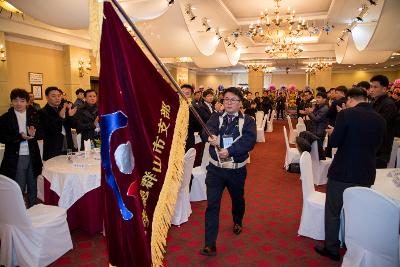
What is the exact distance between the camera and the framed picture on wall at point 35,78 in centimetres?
906

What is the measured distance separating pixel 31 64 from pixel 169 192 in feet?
30.1

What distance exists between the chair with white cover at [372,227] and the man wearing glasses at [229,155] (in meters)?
0.99

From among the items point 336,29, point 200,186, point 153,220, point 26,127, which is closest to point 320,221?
point 200,186

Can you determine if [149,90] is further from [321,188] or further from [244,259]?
[321,188]

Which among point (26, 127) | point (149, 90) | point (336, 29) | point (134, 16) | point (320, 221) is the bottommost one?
point (320, 221)

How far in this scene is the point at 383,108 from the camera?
12.7ft

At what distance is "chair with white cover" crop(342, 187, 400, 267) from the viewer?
2.04 metres

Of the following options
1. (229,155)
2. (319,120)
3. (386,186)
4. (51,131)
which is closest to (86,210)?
(51,131)

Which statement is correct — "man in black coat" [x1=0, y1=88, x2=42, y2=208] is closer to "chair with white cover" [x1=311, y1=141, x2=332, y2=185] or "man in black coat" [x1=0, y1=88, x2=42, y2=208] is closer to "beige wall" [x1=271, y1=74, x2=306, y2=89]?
"chair with white cover" [x1=311, y1=141, x2=332, y2=185]

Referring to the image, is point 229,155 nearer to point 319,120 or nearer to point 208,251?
point 208,251

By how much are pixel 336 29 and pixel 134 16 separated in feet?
24.0

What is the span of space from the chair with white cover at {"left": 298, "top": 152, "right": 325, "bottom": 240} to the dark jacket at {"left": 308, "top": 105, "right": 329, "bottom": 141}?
2.40m

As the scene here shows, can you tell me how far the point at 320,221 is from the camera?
10.5ft

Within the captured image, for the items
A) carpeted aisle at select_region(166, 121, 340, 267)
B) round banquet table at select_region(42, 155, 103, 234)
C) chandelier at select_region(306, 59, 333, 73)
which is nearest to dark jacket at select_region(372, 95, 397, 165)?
carpeted aisle at select_region(166, 121, 340, 267)
